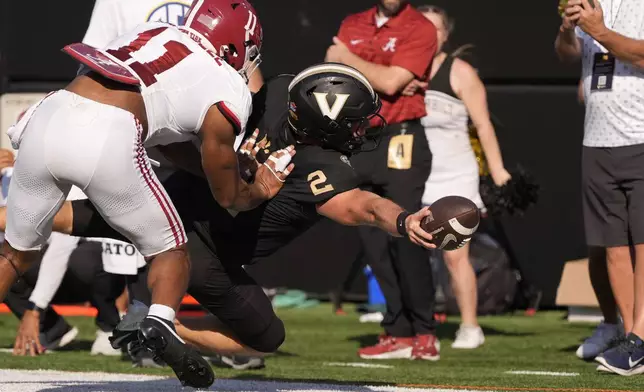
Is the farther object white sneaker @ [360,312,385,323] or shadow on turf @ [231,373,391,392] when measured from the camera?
white sneaker @ [360,312,385,323]

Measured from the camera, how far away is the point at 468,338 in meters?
7.64

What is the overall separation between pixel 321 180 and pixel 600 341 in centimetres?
244

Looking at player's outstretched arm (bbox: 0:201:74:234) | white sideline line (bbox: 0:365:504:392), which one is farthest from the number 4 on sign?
player's outstretched arm (bbox: 0:201:74:234)

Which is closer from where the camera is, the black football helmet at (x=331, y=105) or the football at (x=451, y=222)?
the football at (x=451, y=222)

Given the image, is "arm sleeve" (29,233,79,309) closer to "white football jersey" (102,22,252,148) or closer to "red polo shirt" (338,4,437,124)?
"red polo shirt" (338,4,437,124)

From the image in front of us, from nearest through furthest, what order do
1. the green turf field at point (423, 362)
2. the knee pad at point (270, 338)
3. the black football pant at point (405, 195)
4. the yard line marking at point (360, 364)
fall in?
the knee pad at point (270, 338), the green turf field at point (423, 362), the yard line marking at point (360, 364), the black football pant at point (405, 195)

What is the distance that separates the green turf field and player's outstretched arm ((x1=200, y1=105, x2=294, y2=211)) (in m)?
1.36

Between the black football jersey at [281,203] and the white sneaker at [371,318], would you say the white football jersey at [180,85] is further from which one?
the white sneaker at [371,318]

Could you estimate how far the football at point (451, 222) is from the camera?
4.54 metres

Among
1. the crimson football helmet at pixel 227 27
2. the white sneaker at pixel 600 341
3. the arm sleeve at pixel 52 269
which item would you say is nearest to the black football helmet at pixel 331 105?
the crimson football helmet at pixel 227 27

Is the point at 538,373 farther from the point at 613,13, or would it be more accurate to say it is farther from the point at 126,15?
the point at 126,15

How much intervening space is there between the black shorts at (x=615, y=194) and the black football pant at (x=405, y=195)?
102 centimetres

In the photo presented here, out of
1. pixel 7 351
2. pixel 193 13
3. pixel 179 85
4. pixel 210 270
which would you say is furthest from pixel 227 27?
pixel 7 351

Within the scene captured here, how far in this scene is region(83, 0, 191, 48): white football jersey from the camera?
613 cm
